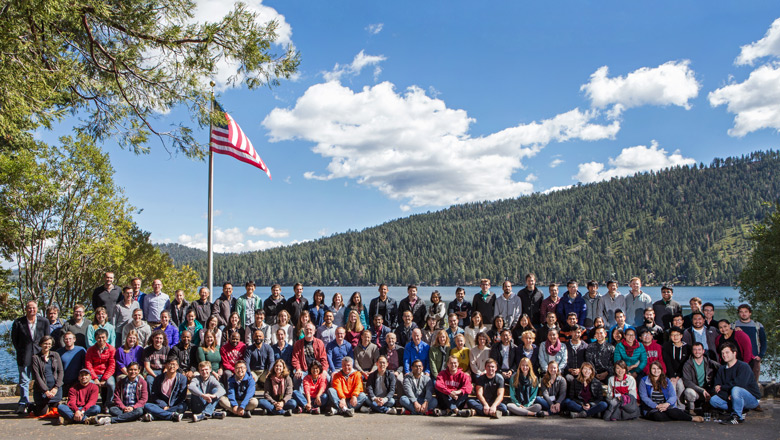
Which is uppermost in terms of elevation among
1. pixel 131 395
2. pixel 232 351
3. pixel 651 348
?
pixel 232 351

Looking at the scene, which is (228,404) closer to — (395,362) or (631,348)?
(395,362)

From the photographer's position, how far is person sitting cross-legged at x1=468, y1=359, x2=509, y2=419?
8664 mm

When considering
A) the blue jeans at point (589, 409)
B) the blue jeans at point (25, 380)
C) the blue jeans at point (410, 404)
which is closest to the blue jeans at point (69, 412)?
the blue jeans at point (25, 380)

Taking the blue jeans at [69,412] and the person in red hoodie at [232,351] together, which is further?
the person in red hoodie at [232,351]

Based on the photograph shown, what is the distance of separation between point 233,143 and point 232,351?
4866mm

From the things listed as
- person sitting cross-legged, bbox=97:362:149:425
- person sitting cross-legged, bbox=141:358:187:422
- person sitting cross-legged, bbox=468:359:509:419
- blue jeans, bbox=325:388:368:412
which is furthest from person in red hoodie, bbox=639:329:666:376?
person sitting cross-legged, bbox=97:362:149:425

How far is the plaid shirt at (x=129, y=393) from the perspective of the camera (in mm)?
8469

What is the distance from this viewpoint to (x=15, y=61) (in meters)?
5.80

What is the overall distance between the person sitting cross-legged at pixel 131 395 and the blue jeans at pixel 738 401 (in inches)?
361

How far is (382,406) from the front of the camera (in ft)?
29.5

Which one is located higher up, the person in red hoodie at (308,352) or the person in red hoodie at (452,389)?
the person in red hoodie at (308,352)

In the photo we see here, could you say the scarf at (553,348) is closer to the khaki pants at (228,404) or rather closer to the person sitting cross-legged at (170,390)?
the khaki pants at (228,404)

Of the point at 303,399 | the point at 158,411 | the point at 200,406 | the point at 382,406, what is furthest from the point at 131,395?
the point at 382,406

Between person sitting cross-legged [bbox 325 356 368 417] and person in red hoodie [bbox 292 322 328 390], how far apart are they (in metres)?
0.38
